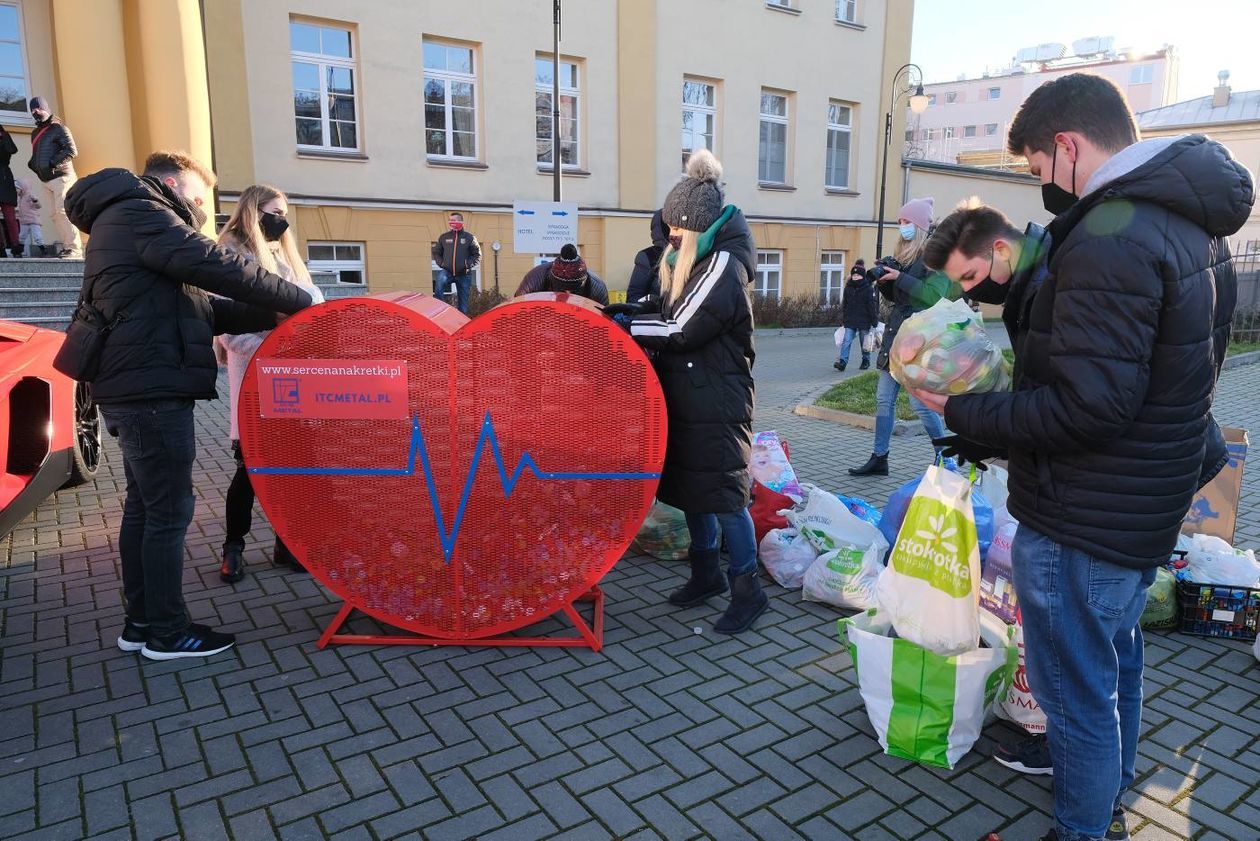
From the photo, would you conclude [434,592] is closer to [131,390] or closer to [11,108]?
[131,390]

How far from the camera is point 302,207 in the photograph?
15219 millimetres

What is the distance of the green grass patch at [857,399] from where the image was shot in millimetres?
8707

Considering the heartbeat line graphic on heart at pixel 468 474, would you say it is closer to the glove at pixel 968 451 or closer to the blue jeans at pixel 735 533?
the blue jeans at pixel 735 533

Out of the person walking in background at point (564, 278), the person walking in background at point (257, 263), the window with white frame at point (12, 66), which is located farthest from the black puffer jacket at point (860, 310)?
the window with white frame at point (12, 66)

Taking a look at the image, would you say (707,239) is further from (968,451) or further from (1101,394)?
(1101,394)

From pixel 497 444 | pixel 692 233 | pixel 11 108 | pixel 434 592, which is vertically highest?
pixel 11 108

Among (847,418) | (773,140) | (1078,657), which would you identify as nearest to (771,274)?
(773,140)

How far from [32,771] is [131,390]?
4.39 feet

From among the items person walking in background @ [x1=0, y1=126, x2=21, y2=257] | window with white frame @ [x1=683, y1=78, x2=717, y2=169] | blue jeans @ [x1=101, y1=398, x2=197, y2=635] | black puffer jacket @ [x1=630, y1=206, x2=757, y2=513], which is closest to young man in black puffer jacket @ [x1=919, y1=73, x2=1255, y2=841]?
black puffer jacket @ [x1=630, y1=206, x2=757, y2=513]

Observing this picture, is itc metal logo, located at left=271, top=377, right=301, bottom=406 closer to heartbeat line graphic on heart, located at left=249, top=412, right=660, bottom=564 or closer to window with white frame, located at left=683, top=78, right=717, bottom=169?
heartbeat line graphic on heart, located at left=249, top=412, right=660, bottom=564

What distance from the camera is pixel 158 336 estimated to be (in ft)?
10.9

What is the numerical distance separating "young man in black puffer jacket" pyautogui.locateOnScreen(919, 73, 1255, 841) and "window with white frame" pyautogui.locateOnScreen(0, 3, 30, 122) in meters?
14.9

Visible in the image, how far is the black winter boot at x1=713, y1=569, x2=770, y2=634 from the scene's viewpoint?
12.9 ft

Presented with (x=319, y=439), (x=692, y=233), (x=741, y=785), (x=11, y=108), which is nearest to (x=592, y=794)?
(x=741, y=785)
